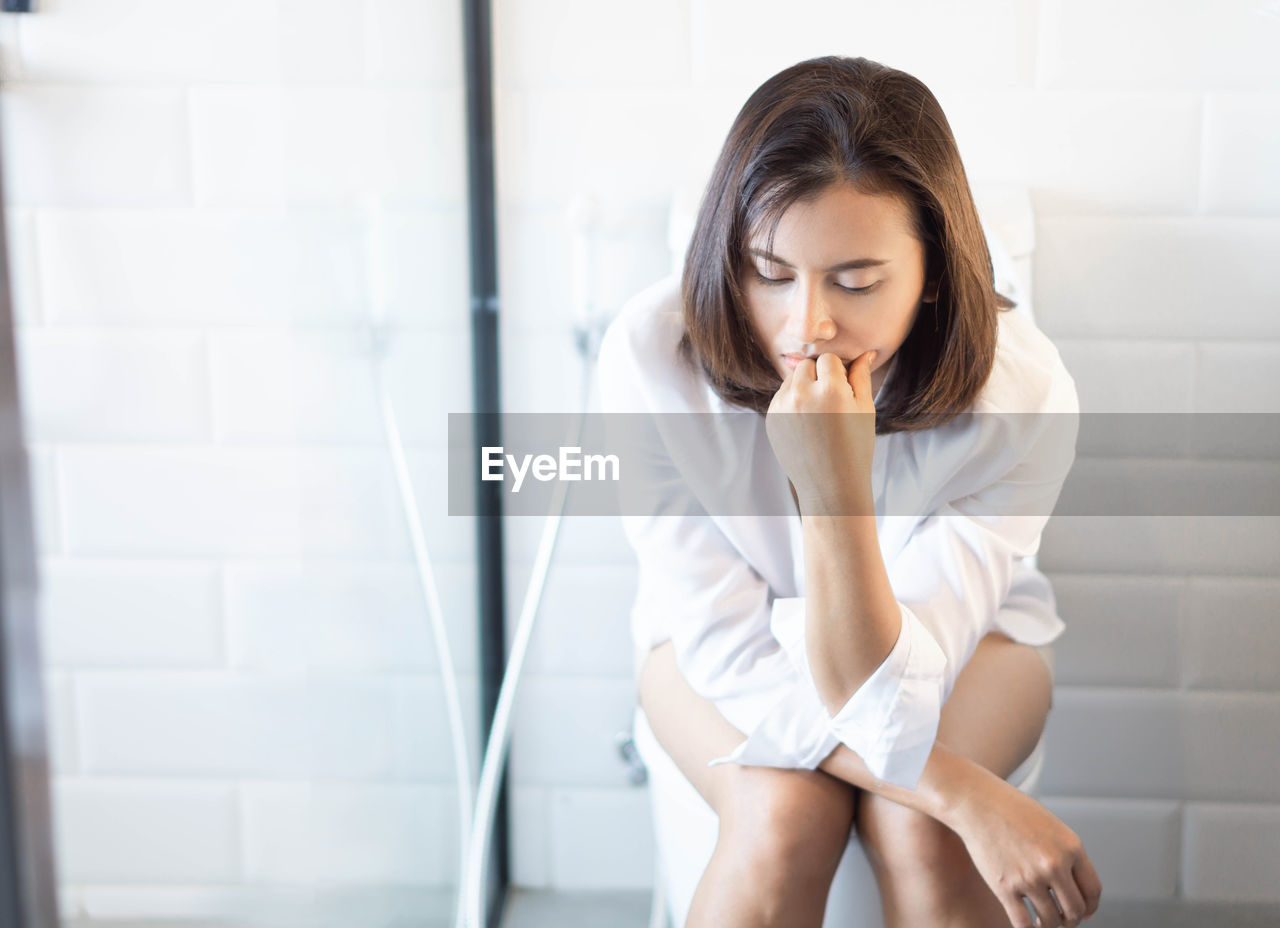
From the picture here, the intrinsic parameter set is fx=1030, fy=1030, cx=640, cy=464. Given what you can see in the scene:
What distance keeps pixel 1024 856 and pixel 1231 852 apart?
2.44 feet

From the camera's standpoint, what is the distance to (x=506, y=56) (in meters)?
1.09

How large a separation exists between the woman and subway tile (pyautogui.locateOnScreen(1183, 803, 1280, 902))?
0.54 metres

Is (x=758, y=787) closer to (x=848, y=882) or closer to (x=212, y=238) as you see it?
(x=848, y=882)

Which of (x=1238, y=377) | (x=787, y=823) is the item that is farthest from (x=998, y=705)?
(x=1238, y=377)

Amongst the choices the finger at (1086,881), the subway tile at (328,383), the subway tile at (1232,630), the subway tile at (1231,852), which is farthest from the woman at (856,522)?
the subway tile at (1231,852)

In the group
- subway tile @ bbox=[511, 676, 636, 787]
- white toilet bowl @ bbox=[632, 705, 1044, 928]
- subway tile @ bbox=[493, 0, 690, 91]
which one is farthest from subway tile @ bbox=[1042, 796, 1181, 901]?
subway tile @ bbox=[493, 0, 690, 91]

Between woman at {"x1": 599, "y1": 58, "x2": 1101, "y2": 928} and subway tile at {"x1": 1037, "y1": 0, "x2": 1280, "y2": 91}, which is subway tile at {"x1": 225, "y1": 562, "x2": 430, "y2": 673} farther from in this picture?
subway tile at {"x1": 1037, "y1": 0, "x2": 1280, "y2": 91}

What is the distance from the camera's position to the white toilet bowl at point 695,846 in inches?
30.6

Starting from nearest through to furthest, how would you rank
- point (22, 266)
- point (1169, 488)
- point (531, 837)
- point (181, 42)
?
1. point (22, 266)
2. point (181, 42)
3. point (1169, 488)
4. point (531, 837)

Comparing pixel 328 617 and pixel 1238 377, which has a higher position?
pixel 1238 377

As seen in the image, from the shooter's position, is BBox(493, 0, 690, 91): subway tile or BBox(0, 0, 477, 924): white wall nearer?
BBox(0, 0, 477, 924): white wall

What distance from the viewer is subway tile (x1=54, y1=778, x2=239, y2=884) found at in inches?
18.8

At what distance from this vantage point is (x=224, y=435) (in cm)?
59

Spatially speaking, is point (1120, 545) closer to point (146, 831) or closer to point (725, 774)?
point (725, 774)
